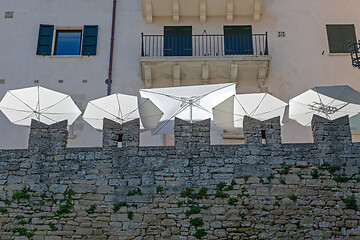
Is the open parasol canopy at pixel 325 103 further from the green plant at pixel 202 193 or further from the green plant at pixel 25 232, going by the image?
the green plant at pixel 25 232

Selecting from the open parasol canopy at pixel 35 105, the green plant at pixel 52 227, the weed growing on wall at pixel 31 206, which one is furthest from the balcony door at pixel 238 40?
the green plant at pixel 52 227

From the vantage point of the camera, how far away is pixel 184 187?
1199 centimetres

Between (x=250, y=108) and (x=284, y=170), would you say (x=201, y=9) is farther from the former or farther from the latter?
(x=284, y=170)

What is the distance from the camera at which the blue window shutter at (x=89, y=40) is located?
61.0 ft

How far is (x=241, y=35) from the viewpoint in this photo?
18.8m

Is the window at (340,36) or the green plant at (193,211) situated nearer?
the green plant at (193,211)

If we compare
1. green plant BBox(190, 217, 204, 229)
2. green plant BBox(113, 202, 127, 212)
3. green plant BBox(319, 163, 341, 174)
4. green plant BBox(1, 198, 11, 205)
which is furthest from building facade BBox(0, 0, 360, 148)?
green plant BBox(190, 217, 204, 229)

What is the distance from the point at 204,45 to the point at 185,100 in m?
3.20

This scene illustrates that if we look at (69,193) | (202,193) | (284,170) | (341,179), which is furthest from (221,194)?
(69,193)

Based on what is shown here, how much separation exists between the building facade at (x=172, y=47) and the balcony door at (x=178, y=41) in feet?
0.11

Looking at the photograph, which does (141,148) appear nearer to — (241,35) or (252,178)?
(252,178)

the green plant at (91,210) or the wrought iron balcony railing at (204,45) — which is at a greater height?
the wrought iron balcony railing at (204,45)

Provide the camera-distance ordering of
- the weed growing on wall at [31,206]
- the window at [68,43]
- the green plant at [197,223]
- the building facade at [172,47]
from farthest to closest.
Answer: the window at [68,43], the building facade at [172,47], the weed growing on wall at [31,206], the green plant at [197,223]

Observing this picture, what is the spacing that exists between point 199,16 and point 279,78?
11.8 feet
